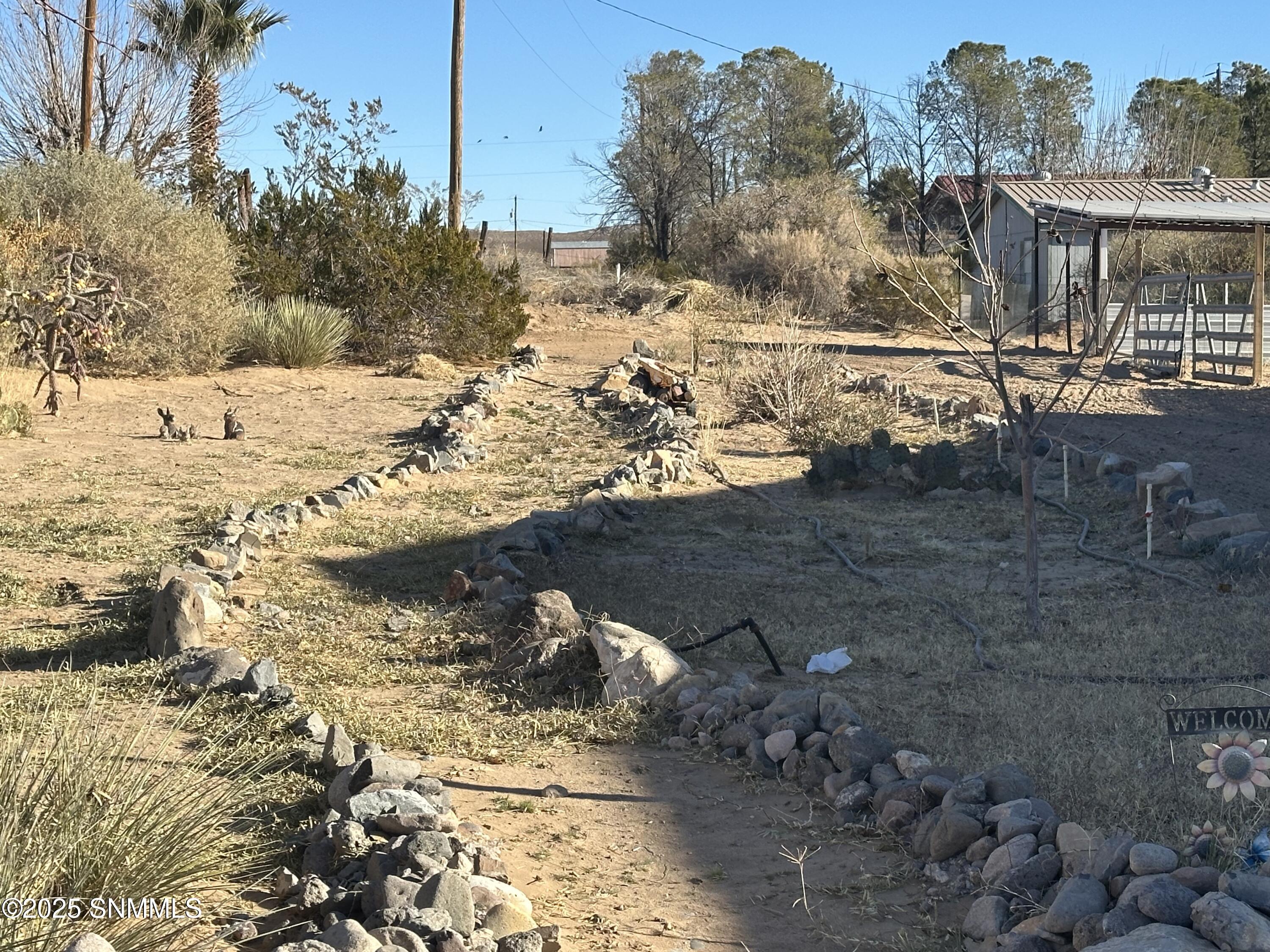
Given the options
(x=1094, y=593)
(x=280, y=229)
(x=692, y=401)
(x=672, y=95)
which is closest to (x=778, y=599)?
(x=1094, y=593)

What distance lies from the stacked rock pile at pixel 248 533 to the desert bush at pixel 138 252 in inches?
154

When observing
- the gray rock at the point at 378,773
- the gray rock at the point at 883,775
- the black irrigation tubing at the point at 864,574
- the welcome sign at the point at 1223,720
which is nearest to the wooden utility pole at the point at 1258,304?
the black irrigation tubing at the point at 864,574

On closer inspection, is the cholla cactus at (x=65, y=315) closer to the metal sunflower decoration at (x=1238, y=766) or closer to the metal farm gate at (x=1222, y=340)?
the metal sunflower decoration at (x=1238, y=766)

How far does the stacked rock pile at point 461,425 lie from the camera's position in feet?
32.8

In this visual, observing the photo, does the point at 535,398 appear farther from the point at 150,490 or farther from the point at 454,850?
the point at 454,850

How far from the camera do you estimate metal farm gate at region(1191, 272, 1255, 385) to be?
15.2 m

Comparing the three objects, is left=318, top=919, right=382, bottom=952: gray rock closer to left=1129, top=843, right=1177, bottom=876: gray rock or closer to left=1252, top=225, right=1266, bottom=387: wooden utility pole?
left=1129, top=843, right=1177, bottom=876: gray rock

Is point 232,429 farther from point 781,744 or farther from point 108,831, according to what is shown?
point 108,831

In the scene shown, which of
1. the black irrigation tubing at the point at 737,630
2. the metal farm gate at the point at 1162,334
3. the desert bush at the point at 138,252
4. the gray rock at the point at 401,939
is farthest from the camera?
the metal farm gate at the point at 1162,334

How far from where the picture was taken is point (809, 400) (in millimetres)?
10922

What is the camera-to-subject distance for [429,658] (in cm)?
543

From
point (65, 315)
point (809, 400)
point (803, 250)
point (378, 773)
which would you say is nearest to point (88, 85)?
point (65, 315)

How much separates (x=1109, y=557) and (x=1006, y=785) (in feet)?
12.8

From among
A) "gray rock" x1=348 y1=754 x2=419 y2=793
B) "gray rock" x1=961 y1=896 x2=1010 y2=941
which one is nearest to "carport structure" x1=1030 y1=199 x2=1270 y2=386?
"gray rock" x1=348 y1=754 x2=419 y2=793
